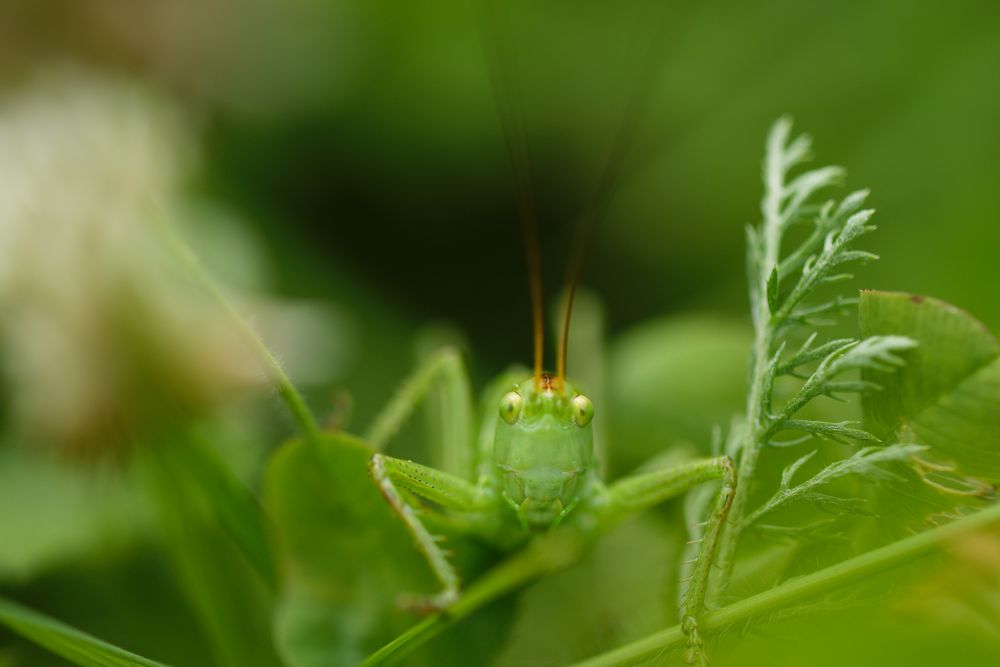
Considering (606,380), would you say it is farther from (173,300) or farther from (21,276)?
(21,276)

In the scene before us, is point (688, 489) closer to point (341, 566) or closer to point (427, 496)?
point (427, 496)

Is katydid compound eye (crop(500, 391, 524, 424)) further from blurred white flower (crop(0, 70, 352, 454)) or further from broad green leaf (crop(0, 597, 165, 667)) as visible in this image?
blurred white flower (crop(0, 70, 352, 454))

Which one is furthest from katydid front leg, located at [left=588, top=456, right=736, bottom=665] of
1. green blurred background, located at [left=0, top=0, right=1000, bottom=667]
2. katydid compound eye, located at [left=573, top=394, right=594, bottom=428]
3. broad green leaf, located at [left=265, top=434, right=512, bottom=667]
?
green blurred background, located at [left=0, top=0, right=1000, bottom=667]

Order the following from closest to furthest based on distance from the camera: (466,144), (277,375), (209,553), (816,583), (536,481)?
(816,583)
(277,375)
(536,481)
(209,553)
(466,144)

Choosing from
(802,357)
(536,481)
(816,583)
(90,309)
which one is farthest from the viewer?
(90,309)

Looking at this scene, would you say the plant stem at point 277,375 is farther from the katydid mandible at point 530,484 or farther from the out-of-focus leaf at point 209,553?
the out-of-focus leaf at point 209,553

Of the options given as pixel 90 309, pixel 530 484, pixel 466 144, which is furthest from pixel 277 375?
pixel 466 144
